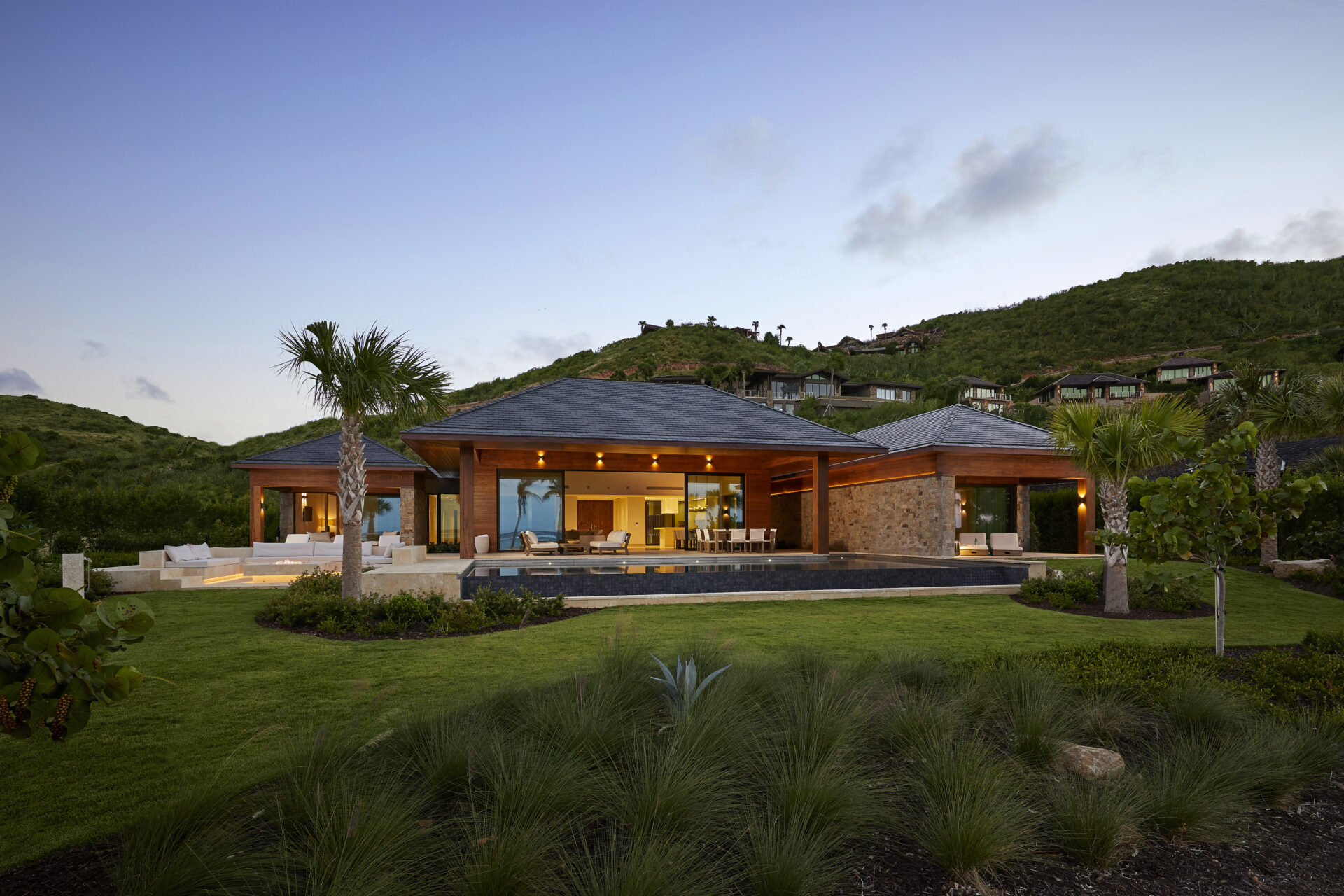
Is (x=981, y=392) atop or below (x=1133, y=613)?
atop

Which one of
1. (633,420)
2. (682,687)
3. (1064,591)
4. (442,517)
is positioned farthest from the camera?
(442,517)

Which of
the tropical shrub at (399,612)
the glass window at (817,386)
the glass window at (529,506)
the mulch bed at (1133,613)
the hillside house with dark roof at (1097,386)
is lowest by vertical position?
the mulch bed at (1133,613)

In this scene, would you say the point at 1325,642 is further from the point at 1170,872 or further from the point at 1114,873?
the point at 1114,873

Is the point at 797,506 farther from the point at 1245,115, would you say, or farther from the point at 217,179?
the point at 217,179

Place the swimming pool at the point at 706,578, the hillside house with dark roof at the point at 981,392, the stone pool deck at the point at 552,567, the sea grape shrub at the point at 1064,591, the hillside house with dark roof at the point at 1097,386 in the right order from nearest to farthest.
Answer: the stone pool deck at the point at 552,567, the swimming pool at the point at 706,578, the sea grape shrub at the point at 1064,591, the hillside house with dark roof at the point at 1097,386, the hillside house with dark roof at the point at 981,392

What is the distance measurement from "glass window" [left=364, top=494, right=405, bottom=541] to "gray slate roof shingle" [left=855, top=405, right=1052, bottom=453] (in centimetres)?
1661

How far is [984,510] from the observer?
68.6 ft

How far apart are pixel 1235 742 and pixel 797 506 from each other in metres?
17.9

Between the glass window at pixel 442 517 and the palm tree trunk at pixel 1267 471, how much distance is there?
22.3 metres

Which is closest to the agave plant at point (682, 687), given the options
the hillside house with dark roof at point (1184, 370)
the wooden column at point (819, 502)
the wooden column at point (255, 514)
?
the wooden column at point (819, 502)

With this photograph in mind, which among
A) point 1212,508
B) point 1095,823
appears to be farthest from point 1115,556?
point 1095,823

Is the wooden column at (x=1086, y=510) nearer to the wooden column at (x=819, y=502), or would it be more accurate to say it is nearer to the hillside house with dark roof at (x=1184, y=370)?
the wooden column at (x=819, y=502)

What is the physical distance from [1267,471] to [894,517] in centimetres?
799

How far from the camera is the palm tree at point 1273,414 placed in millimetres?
14289
